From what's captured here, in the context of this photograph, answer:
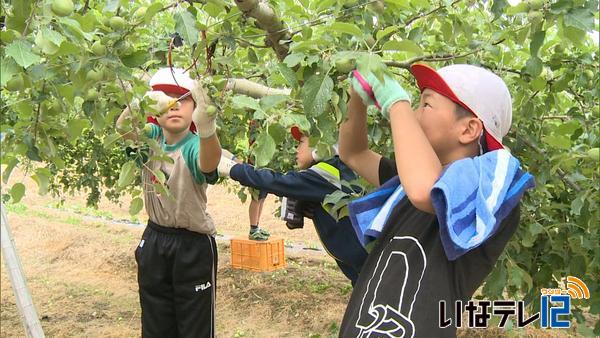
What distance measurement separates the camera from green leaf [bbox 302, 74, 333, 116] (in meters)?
1.02

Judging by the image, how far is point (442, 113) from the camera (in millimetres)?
1170

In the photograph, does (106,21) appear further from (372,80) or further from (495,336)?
(495,336)

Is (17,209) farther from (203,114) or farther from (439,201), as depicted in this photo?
(439,201)

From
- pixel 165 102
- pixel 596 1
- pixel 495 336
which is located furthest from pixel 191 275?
pixel 495 336

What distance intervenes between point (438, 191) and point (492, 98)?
277mm

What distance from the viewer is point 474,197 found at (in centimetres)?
106

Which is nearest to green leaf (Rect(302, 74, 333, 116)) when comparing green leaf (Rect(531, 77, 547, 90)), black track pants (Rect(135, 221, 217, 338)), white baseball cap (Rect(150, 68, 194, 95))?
green leaf (Rect(531, 77, 547, 90))

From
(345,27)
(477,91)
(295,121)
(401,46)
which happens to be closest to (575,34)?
(477,91)

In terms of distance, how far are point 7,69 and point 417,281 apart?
0.85 meters

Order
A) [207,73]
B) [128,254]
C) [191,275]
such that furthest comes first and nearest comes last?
[128,254] < [191,275] < [207,73]

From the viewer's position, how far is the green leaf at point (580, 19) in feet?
3.59

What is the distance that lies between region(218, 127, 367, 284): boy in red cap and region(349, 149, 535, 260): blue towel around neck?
92 cm

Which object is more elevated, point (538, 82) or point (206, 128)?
point (538, 82)

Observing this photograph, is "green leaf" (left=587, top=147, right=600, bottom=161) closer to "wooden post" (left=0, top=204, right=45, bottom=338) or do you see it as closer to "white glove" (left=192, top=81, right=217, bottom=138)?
"white glove" (left=192, top=81, right=217, bottom=138)
